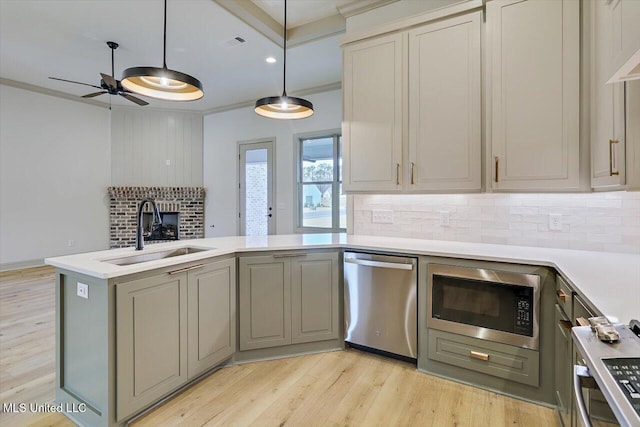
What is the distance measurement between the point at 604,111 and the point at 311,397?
2485 millimetres

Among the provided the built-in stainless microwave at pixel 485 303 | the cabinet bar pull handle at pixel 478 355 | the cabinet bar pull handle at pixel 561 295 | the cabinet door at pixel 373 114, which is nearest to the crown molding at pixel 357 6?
the cabinet door at pixel 373 114

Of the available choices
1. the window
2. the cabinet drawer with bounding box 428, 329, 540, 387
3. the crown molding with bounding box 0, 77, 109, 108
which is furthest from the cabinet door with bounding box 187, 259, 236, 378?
the crown molding with bounding box 0, 77, 109, 108

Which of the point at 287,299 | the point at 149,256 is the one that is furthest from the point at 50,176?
the point at 287,299

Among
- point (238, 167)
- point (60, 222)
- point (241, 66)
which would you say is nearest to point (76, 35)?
point (241, 66)

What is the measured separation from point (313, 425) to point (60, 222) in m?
6.40

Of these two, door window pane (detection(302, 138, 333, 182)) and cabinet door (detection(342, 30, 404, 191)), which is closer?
cabinet door (detection(342, 30, 404, 191))

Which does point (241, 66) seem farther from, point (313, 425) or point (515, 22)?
point (313, 425)

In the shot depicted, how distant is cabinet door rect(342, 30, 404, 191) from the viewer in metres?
2.84

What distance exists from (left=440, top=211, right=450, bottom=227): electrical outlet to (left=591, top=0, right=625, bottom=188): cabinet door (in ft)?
3.38

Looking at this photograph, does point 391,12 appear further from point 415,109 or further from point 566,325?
point 566,325

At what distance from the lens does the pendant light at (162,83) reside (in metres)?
1.98

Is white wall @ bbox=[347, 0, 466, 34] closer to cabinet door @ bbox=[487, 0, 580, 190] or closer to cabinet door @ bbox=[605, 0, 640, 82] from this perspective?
cabinet door @ bbox=[487, 0, 580, 190]

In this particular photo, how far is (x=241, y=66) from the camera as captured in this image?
4.87 meters

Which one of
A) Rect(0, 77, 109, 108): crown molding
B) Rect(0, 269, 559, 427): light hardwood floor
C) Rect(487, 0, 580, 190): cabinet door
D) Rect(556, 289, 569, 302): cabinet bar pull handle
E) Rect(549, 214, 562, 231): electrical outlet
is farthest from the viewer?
Rect(0, 77, 109, 108): crown molding
